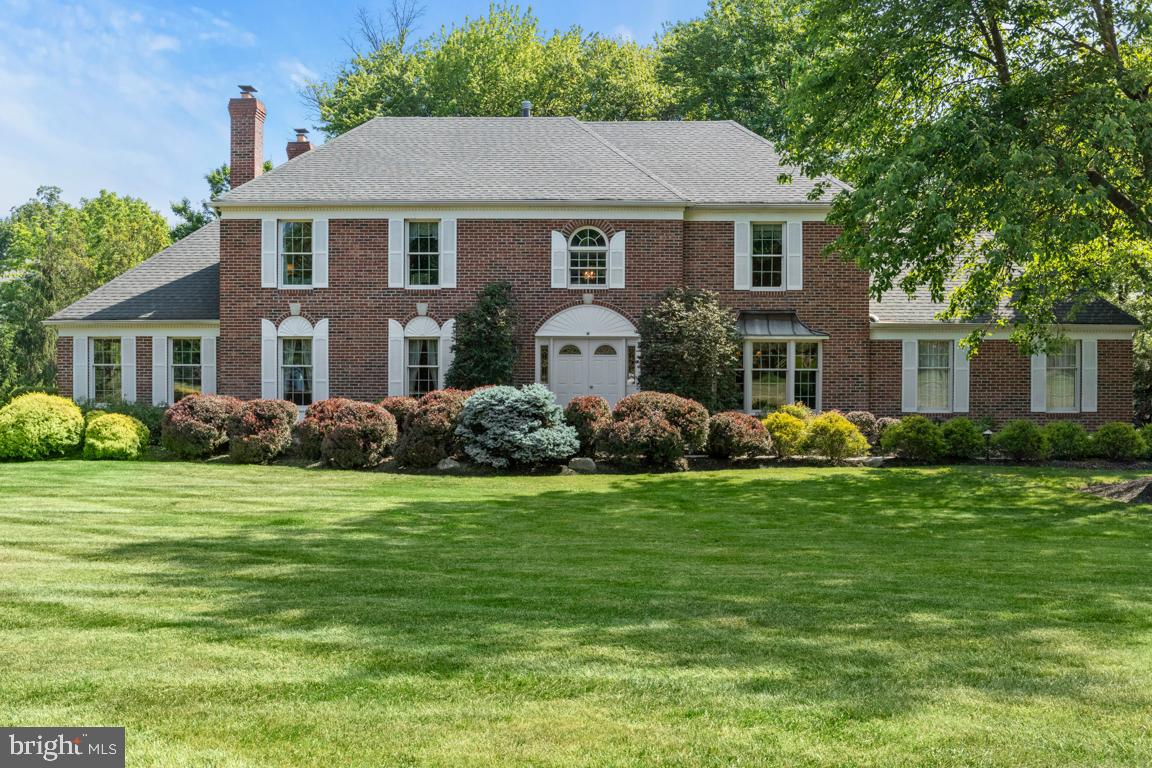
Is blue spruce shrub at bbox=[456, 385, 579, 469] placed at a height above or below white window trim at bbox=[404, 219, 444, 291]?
below

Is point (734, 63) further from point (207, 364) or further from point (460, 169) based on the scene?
point (207, 364)

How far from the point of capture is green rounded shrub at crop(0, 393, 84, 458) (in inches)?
714

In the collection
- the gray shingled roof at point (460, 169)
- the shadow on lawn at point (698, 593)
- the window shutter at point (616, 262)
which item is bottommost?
the shadow on lawn at point (698, 593)

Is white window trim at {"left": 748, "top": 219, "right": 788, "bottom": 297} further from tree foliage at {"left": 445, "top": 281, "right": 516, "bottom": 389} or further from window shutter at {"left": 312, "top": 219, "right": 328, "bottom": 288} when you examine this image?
window shutter at {"left": 312, "top": 219, "right": 328, "bottom": 288}

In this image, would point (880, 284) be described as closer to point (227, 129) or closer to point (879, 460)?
point (879, 460)

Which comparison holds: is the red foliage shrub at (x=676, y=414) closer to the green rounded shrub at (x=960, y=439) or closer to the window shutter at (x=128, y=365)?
the green rounded shrub at (x=960, y=439)

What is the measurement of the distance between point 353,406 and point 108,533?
8.33 metres

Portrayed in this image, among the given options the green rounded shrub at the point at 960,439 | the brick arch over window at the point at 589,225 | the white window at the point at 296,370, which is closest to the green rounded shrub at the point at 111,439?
the white window at the point at 296,370

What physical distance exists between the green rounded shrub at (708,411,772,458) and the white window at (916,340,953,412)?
6519 millimetres

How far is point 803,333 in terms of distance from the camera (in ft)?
71.9

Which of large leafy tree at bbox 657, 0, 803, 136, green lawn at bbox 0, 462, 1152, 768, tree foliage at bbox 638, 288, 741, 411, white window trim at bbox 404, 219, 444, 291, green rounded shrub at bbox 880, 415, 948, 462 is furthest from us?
large leafy tree at bbox 657, 0, 803, 136

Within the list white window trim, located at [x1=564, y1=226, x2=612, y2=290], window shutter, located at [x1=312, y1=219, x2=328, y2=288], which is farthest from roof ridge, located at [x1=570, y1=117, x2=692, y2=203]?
window shutter, located at [x1=312, y1=219, x2=328, y2=288]

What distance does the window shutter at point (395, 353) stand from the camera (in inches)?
877

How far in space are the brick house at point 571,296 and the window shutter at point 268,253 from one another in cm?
4
